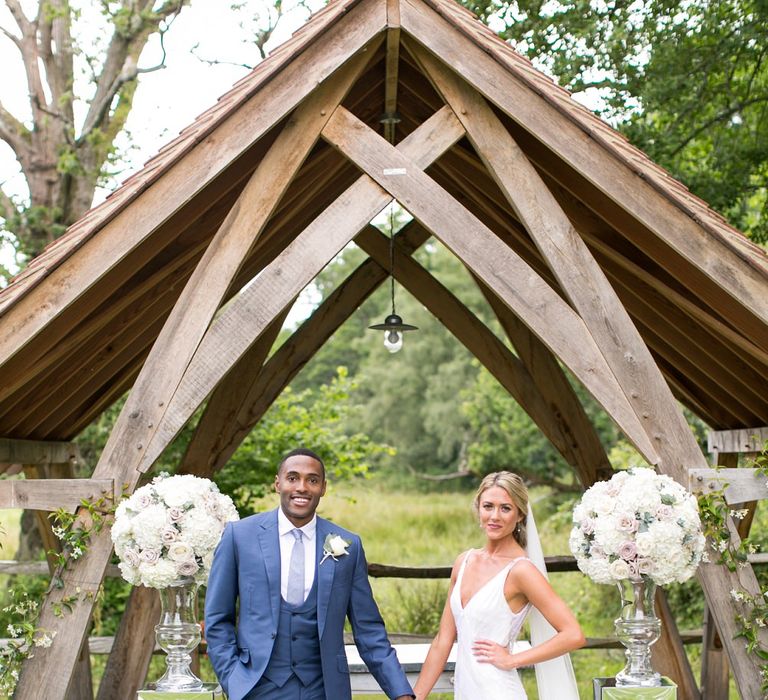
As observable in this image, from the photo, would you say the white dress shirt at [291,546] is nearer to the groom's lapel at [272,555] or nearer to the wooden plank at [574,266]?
the groom's lapel at [272,555]

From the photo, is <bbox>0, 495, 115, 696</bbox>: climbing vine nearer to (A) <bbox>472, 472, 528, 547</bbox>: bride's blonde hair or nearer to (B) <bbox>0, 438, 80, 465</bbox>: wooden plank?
(A) <bbox>472, 472, 528, 547</bbox>: bride's blonde hair

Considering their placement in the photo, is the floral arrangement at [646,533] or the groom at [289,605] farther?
the floral arrangement at [646,533]

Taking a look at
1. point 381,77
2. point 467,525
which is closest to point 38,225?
point 381,77

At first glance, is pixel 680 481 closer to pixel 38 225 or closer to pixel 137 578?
pixel 137 578

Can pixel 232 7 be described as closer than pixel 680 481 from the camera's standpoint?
No

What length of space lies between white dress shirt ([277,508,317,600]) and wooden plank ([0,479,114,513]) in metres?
0.95

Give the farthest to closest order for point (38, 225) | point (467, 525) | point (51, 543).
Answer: point (467, 525), point (38, 225), point (51, 543)

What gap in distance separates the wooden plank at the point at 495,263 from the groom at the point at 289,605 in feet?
4.43

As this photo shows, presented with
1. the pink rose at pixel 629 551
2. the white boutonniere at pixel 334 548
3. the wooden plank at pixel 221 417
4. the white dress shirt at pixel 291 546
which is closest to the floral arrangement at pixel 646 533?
the pink rose at pixel 629 551

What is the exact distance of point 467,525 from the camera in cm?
1988

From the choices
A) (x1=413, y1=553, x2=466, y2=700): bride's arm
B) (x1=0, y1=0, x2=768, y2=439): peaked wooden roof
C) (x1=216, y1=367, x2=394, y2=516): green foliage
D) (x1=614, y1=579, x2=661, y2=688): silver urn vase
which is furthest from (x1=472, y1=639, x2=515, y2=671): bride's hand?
(x1=216, y1=367, x2=394, y2=516): green foliage

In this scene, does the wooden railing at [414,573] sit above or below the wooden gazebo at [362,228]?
below

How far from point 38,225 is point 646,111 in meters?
6.67

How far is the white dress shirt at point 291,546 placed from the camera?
427cm
